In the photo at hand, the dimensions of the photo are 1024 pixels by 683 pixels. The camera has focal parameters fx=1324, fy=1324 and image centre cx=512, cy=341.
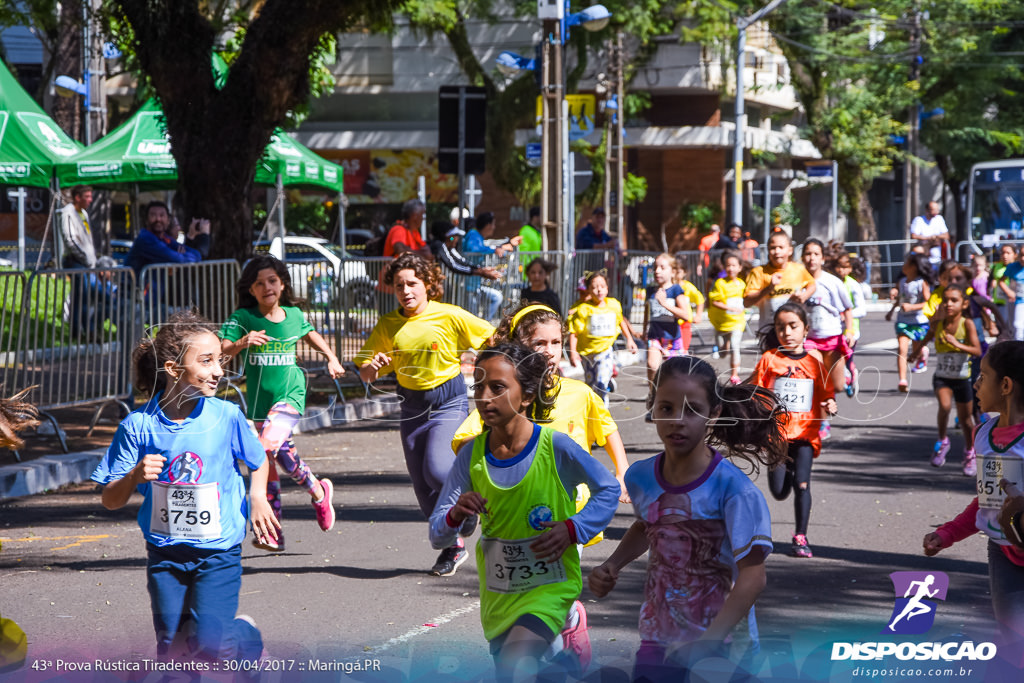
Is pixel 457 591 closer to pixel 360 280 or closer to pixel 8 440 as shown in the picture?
pixel 8 440

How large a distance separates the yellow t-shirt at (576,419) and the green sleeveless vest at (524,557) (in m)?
0.90

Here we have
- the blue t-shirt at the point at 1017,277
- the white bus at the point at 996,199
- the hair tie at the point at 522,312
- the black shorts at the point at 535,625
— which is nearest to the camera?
the black shorts at the point at 535,625

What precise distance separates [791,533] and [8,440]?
516cm

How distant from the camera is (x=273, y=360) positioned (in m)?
7.61

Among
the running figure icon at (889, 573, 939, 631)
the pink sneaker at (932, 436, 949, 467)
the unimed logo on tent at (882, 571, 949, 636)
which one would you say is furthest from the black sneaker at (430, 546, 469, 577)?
the pink sneaker at (932, 436, 949, 467)

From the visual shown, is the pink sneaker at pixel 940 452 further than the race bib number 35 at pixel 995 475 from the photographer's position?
Yes

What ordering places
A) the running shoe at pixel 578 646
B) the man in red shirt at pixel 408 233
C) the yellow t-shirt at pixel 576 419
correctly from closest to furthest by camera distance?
the running shoe at pixel 578 646, the yellow t-shirt at pixel 576 419, the man in red shirt at pixel 408 233

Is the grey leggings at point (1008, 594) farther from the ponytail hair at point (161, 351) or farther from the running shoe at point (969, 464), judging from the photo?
the running shoe at point (969, 464)

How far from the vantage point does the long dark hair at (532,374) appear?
13.8ft

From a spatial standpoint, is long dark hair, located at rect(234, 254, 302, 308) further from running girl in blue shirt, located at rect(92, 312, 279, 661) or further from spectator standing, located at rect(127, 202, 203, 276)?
spectator standing, located at rect(127, 202, 203, 276)

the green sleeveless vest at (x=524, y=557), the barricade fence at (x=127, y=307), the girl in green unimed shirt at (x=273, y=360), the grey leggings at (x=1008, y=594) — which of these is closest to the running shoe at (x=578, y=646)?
the green sleeveless vest at (x=524, y=557)

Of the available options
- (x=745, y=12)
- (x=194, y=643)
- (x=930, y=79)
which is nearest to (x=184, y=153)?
(x=194, y=643)

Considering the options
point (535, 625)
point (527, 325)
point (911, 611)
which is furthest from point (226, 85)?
point (535, 625)

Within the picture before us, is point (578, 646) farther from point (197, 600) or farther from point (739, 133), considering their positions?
point (739, 133)
